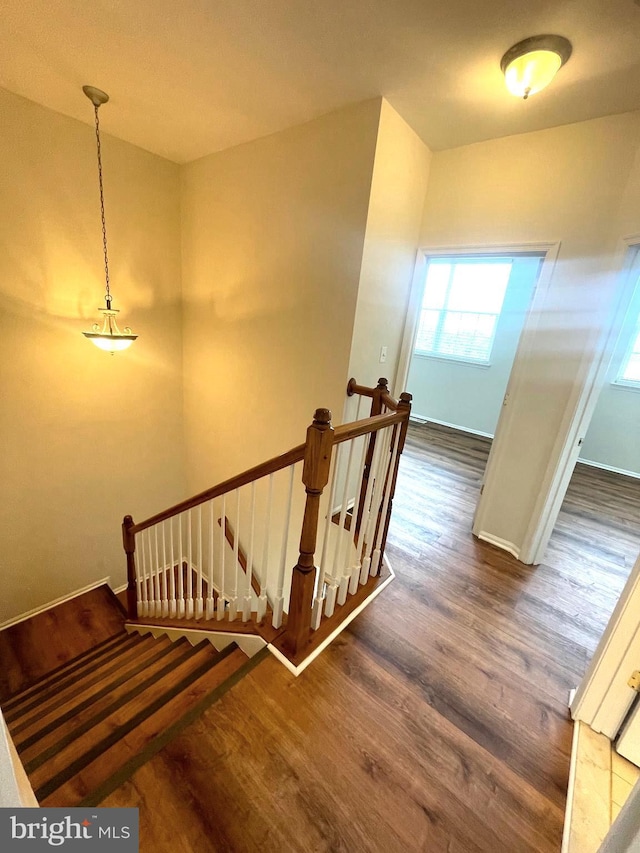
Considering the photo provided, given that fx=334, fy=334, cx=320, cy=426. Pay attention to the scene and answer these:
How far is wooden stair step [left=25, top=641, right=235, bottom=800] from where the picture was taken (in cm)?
117

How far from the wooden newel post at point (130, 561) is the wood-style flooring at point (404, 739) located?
5.42 ft

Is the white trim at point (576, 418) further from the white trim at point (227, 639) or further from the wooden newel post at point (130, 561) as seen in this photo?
the wooden newel post at point (130, 561)

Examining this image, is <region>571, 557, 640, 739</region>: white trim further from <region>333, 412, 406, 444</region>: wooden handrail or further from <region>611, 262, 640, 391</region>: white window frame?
<region>611, 262, 640, 391</region>: white window frame

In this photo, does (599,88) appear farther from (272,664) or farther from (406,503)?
(272,664)

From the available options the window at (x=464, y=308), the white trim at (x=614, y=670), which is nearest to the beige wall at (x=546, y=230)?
the white trim at (x=614, y=670)

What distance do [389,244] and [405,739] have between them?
8.62 ft

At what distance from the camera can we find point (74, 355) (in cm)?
291

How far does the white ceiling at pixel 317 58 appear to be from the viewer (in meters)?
1.35

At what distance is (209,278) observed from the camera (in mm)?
3117

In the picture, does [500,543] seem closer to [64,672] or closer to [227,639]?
[227,639]

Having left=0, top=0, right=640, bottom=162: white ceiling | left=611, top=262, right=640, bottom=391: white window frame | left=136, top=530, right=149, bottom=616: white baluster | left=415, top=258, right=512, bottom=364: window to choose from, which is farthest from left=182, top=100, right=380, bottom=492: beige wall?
left=611, top=262, right=640, bottom=391: white window frame

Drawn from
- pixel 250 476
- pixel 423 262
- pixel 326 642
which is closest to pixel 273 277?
pixel 423 262

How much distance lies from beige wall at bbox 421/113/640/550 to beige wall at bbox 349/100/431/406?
185mm
